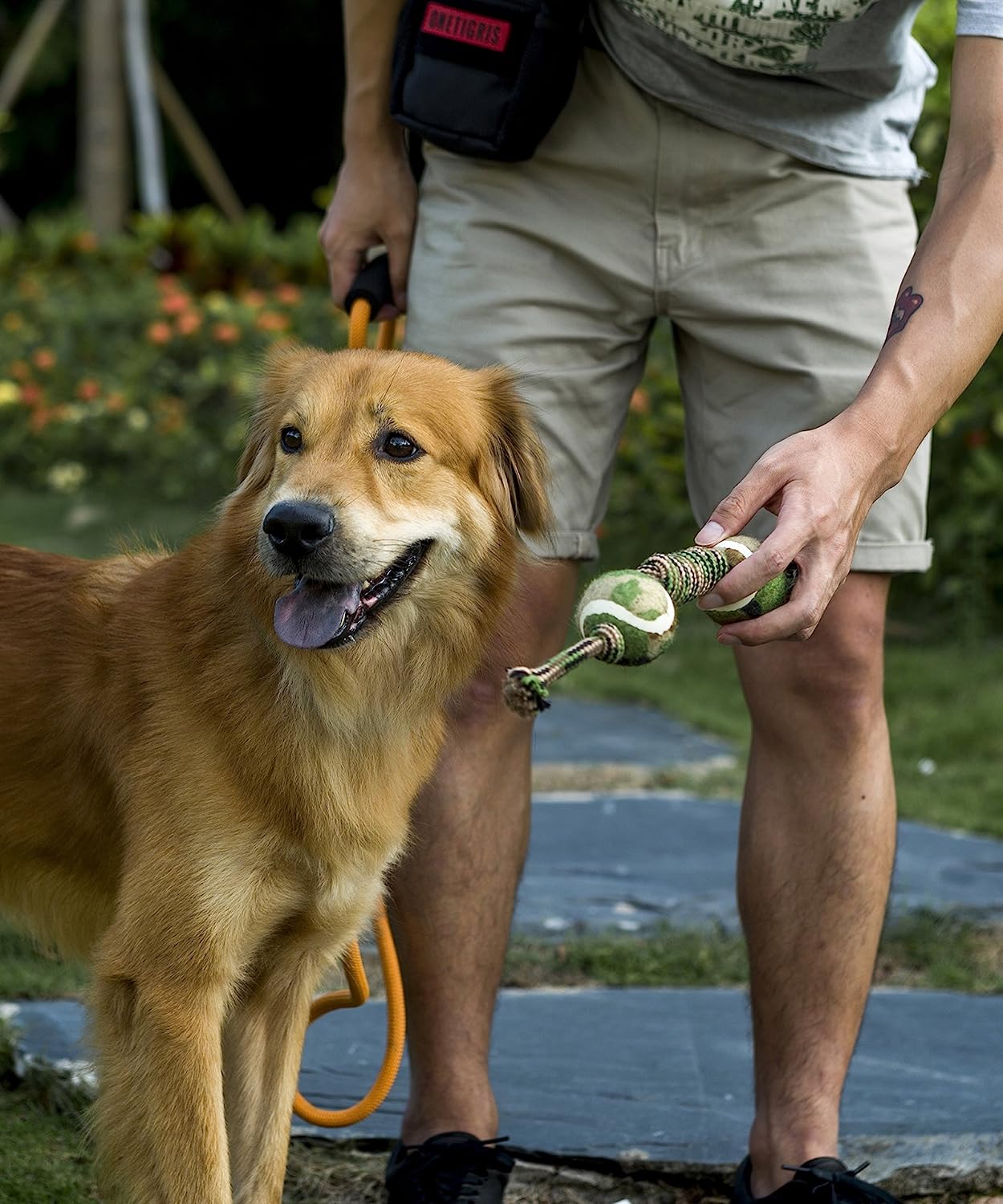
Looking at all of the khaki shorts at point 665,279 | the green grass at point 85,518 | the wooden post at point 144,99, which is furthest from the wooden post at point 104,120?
the khaki shorts at point 665,279

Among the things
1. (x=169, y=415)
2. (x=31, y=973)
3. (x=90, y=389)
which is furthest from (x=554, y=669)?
(x=90, y=389)

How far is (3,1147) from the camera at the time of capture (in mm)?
2678

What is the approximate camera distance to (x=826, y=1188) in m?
2.47

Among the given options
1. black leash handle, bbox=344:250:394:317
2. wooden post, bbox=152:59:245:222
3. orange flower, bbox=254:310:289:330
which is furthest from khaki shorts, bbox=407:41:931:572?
wooden post, bbox=152:59:245:222

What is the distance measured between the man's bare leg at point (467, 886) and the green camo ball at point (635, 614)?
2.76ft

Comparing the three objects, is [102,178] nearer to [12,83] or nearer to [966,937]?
[12,83]

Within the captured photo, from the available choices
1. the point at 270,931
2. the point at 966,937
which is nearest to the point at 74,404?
the point at 966,937

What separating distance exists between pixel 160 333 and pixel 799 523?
7.55 m

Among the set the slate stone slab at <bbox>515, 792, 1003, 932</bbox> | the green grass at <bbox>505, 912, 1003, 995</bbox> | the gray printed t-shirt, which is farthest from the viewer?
the slate stone slab at <bbox>515, 792, 1003, 932</bbox>

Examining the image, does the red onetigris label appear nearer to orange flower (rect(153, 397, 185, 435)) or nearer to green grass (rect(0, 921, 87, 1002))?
green grass (rect(0, 921, 87, 1002))

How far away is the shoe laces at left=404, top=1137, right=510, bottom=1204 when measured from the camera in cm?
251

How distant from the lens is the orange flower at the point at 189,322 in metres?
8.98

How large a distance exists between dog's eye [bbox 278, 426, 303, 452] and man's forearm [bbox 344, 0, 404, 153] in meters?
0.61

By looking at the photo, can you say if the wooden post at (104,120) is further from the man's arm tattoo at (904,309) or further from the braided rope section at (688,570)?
the braided rope section at (688,570)
